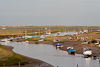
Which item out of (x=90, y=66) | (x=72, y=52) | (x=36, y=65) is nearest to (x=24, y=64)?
(x=36, y=65)

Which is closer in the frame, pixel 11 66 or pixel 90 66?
pixel 11 66

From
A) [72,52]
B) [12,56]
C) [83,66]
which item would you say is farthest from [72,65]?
[72,52]

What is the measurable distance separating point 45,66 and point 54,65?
10.3 ft

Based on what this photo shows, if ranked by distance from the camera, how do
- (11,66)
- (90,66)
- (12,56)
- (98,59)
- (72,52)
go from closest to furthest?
1. (11,66)
2. (90,66)
3. (12,56)
4. (98,59)
5. (72,52)

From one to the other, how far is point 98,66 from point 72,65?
5833 mm

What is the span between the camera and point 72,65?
156ft

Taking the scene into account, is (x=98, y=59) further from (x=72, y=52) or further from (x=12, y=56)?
(x=12, y=56)

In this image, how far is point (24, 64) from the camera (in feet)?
151

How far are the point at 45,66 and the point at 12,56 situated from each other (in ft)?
31.5

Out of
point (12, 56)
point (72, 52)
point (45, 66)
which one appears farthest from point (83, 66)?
point (72, 52)

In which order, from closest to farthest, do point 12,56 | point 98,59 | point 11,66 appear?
point 11,66
point 12,56
point 98,59

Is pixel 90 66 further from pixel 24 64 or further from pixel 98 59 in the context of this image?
pixel 24 64

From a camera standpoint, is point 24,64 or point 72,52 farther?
point 72,52

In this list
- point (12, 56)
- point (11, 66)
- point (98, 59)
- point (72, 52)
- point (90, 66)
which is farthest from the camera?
point (72, 52)
